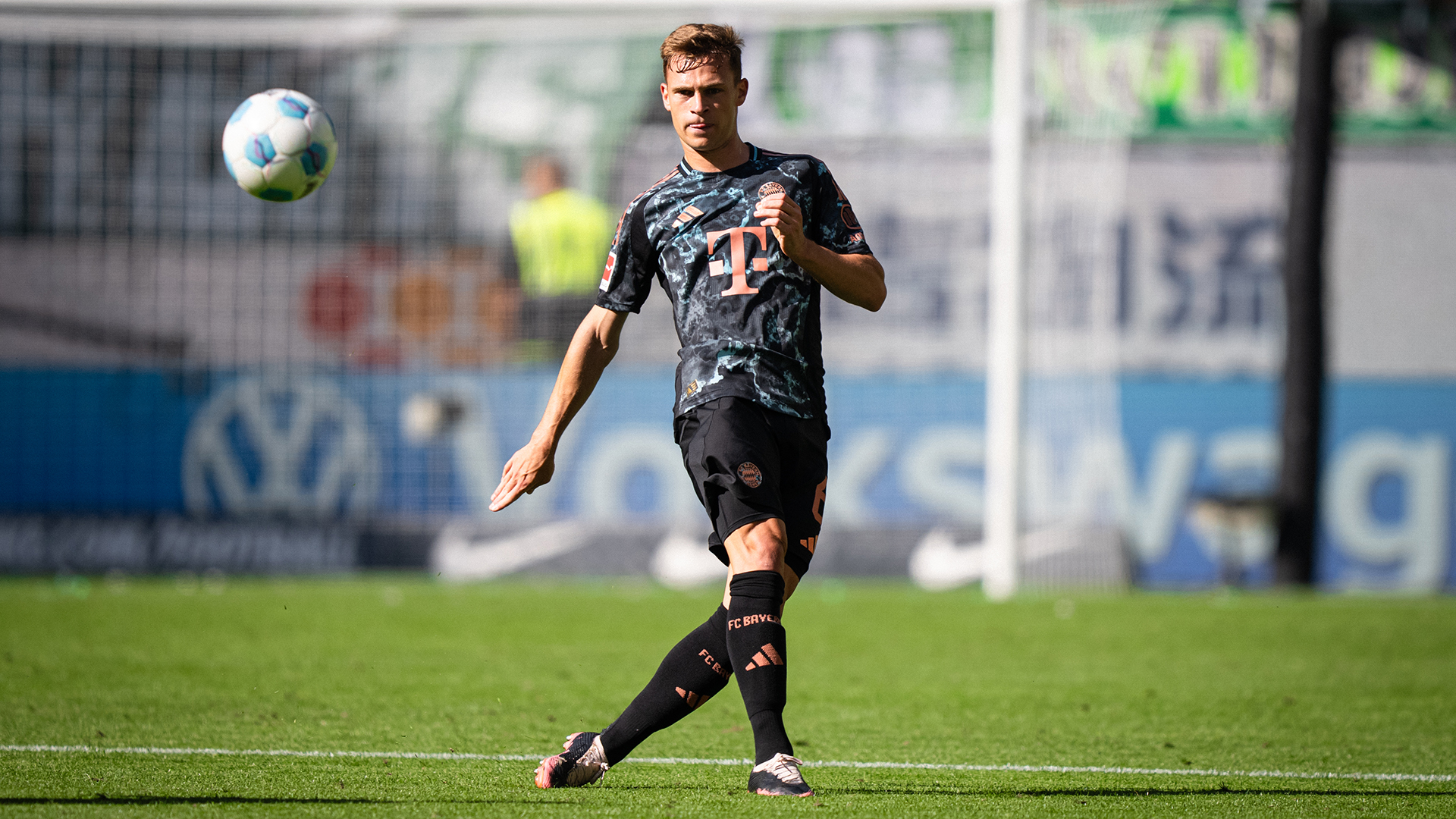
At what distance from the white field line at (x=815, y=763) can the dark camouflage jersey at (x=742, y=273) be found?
3.78 ft

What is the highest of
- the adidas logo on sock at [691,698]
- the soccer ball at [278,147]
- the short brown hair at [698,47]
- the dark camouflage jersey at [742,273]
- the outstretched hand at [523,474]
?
the short brown hair at [698,47]

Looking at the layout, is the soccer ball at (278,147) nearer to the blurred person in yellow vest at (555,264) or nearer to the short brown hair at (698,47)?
the short brown hair at (698,47)

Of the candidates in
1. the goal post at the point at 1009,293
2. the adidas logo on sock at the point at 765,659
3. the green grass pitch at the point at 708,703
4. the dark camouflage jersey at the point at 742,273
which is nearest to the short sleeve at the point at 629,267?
the dark camouflage jersey at the point at 742,273

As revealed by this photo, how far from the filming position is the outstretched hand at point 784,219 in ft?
11.9

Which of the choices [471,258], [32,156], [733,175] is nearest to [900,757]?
[733,175]

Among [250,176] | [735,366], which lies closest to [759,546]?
[735,366]

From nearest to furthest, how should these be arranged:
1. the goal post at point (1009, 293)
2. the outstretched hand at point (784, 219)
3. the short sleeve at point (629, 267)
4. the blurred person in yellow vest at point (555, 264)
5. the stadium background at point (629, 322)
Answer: the outstretched hand at point (784, 219) < the short sleeve at point (629, 267) < the goal post at point (1009, 293) < the stadium background at point (629, 322) < the blurred person in yellow vest at point (555, 264)

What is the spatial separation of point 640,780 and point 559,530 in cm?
751

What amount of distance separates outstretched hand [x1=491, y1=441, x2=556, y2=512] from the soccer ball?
1599 mm

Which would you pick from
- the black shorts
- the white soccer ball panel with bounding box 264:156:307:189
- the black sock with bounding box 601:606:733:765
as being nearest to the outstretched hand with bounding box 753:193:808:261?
the black shorts

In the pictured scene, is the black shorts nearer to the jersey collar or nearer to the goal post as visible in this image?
the jersey collar

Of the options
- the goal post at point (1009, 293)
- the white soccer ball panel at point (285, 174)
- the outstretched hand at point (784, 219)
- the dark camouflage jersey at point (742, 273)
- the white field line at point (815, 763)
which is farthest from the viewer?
the goal post at point (1009, 293)

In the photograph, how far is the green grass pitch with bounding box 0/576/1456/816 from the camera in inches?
152

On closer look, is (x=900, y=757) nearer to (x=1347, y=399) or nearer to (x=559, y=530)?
(x=559, y=530)
